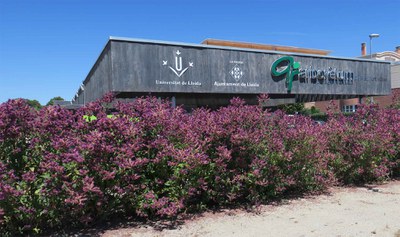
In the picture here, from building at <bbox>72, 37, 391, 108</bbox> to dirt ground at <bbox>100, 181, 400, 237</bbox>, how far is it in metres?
11.1

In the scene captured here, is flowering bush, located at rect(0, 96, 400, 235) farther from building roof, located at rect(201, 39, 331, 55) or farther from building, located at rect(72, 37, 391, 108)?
building roof, located at rect(201, 39, 331, 55)

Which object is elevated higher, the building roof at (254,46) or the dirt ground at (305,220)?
the building roof at (254,46)

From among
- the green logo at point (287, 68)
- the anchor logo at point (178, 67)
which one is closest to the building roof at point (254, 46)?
the green logo at point (287, 68)

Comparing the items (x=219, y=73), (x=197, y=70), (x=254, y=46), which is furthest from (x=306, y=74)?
(x=254, y=46)

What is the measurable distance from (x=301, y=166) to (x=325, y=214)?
112 cm

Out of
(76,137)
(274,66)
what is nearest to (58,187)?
(76,137)

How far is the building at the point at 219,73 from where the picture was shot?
1599 cm

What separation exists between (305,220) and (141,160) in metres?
2.43

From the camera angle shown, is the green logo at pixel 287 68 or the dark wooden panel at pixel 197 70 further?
the green logo at pixel 287 68

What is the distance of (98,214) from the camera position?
4676 millimetres

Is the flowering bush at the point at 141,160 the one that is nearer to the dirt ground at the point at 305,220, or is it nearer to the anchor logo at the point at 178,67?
the dirt ground at the point at 305,220

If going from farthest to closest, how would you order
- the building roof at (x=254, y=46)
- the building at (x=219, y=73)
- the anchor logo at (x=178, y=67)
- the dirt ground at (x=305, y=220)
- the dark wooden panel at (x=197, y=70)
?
the building roof at (x=254, y=46) → the anchor logo at (x=178, y=67) → the building at (x=219, y=73) → the dark wooden panel at (x=197, y=70) → the dirt ground at (x=305, y=220)

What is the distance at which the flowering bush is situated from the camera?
4.32 m

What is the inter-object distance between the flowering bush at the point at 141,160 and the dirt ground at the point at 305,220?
277mm
